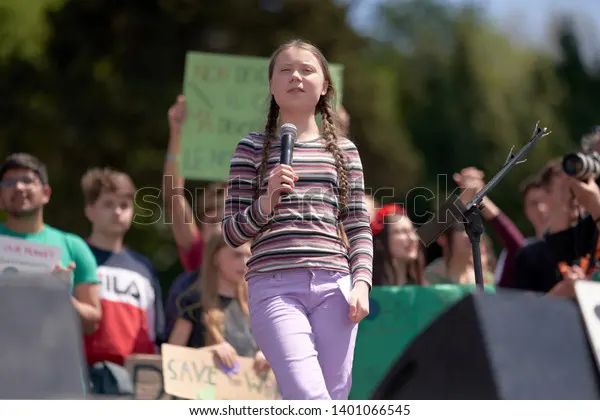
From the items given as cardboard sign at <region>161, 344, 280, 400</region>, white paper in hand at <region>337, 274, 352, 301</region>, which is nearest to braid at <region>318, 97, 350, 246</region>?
white paper in hand at <region>337, 274, 352, 301</region>

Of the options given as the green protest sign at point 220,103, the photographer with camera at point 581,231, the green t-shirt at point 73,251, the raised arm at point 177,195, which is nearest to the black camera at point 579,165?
the photographer with camera at point 581,231

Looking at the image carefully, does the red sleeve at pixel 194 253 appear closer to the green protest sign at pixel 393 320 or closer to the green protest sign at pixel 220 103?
the green protest sign at pixel 220 103

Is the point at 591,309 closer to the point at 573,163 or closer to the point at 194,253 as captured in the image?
the point at 573,163

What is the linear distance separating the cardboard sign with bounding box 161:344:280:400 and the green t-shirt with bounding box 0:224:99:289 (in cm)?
55

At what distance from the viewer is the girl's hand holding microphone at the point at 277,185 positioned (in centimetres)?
375

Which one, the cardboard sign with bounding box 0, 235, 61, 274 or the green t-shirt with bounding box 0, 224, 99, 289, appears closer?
the cardboard sign with bounding box 0, 235, 61, 274

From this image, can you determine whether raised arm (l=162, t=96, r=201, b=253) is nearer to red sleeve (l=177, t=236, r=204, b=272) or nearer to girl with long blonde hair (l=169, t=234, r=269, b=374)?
red sleeve (l=177, t=236, r=204, b=272)

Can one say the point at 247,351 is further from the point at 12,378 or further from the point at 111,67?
the point at 111,67

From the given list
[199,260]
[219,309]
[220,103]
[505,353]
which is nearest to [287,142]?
[505,353]

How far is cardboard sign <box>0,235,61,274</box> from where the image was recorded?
5.92 meters

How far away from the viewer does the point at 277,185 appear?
3764 millimetres

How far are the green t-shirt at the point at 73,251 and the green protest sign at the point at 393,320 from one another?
1.48 meters
